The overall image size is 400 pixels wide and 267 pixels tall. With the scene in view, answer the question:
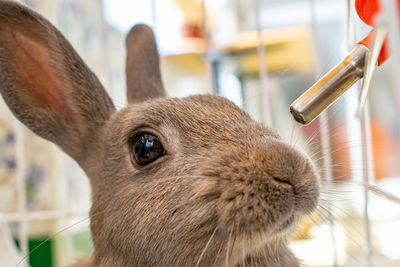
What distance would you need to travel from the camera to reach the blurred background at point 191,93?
1.45 metres

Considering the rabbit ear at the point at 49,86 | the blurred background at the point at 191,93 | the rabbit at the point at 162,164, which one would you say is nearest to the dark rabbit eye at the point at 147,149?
the rabbit at the point at 162,164

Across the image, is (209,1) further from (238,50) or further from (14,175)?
(14,175)

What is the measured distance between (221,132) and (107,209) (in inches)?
12.2

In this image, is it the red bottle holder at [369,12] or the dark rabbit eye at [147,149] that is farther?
the dark rabbit eye at [147,149]

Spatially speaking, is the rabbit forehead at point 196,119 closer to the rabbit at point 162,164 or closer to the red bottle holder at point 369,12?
the rabbit at point 162,164

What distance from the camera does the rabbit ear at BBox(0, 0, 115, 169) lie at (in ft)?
3.56

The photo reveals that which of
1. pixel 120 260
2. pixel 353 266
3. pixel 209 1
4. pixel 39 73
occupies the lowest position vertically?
pixel 353 266

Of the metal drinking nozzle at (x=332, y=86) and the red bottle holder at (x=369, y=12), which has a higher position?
the red bottle holder at (x=369, y=12)

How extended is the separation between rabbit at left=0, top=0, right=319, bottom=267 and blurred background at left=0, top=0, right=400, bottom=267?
208 mm

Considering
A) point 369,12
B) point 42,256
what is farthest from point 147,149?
Answer: point 42,256

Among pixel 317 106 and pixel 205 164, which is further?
pixel 205 164

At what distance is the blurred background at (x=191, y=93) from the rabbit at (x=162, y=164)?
0.68ft

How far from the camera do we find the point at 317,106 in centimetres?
55

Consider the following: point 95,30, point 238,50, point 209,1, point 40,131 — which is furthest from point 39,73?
point 209,1
